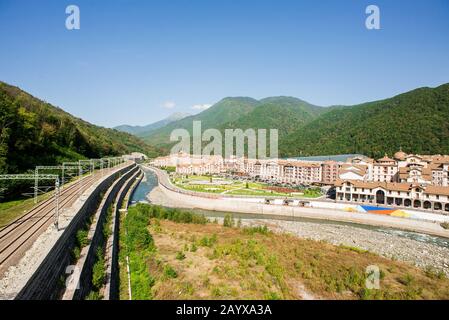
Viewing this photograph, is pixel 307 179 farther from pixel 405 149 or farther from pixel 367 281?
pixel 367 281

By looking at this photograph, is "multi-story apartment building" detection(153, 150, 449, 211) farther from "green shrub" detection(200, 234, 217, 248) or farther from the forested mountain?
the forested mountain

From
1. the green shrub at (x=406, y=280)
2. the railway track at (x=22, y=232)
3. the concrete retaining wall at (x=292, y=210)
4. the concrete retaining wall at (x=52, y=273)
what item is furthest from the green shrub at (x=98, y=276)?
the concrete retaining wall at (x=292, y=210)

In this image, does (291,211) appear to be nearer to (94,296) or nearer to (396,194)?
(396,194)

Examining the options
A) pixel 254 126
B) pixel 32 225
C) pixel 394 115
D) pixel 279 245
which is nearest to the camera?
pixel 32 225

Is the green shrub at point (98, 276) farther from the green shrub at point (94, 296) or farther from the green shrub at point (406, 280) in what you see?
the green shrub at point (406, 280)
